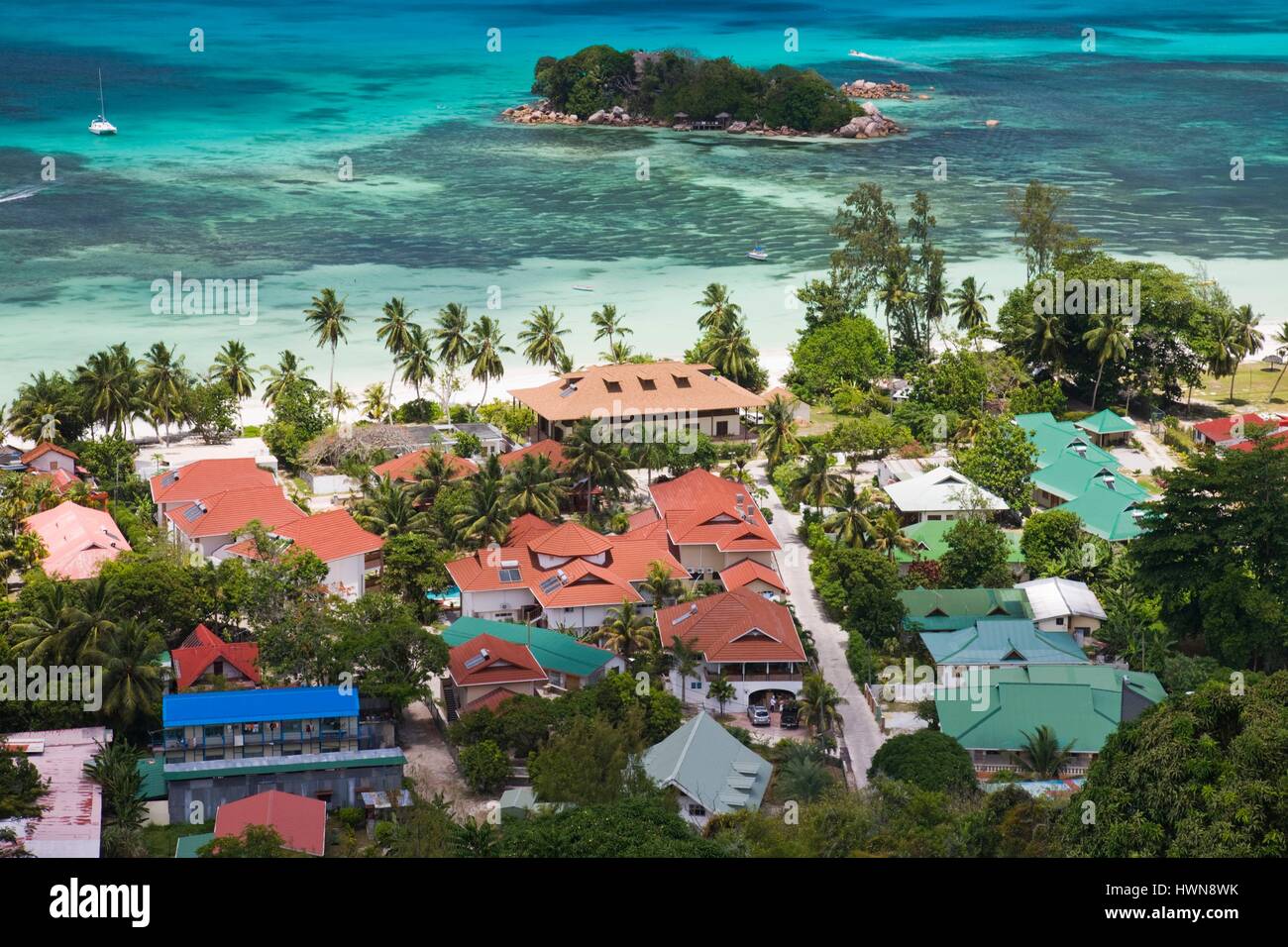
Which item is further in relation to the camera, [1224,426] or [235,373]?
[1224,426]

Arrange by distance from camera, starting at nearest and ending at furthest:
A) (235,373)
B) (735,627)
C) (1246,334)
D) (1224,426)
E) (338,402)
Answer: (735,627)
(235,373)
(1224,426)
(338,402)
(1246,334)

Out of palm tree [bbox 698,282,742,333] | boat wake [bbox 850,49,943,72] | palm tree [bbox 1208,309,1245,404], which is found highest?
boat wake [bbox 850,49,943,72]

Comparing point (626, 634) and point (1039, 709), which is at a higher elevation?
point (626, 634)

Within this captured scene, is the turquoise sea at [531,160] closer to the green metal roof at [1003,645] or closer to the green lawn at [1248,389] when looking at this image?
the green lawn at [1248,389]

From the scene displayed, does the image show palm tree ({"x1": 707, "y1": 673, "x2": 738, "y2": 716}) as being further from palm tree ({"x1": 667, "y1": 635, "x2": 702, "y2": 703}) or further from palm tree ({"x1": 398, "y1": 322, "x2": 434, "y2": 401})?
palm tree ({"x1": 398, "y1": 322, "x2": 434, "y2": 401})

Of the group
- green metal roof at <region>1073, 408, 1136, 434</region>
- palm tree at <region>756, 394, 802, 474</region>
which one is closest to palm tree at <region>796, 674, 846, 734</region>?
palm tree at <region>756, 394, 802, 474</region>

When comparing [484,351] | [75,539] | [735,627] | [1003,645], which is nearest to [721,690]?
[735,627]

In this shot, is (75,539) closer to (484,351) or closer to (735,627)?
(735,627)
